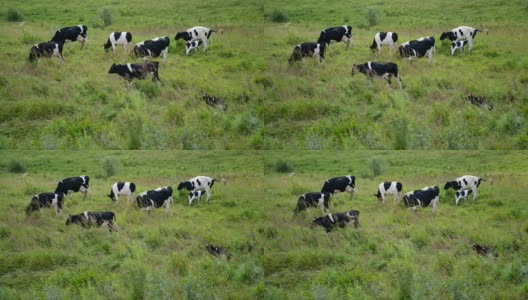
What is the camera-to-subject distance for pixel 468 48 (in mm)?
8289

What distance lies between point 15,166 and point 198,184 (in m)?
2.01

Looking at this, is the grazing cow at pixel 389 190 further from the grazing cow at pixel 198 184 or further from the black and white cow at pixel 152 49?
the black and white cow at pixel 152 49

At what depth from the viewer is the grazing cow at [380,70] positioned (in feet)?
26.9

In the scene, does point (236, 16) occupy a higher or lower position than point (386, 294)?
higher

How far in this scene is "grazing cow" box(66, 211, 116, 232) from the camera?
7.98 meters

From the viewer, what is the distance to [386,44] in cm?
838

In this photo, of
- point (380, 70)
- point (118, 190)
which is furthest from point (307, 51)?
point (118, 190)

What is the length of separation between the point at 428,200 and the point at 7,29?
17.0ft

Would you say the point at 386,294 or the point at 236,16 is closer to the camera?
the point at 386,294

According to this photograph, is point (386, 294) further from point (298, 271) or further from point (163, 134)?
point (163, 134)

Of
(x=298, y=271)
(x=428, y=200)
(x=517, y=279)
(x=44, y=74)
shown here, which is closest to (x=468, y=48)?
(x=428, y=200)

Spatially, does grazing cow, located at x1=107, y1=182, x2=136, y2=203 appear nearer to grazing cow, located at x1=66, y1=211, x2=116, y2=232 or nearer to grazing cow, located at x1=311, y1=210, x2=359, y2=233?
grazing cow, located at x1=66, y1=211, x2=116, y2=232

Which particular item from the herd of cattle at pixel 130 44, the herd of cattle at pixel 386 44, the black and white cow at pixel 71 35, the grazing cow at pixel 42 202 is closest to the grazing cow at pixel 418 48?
the herd of cattle at pixel 386 44

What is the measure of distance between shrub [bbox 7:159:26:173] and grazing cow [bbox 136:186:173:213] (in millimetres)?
1309
